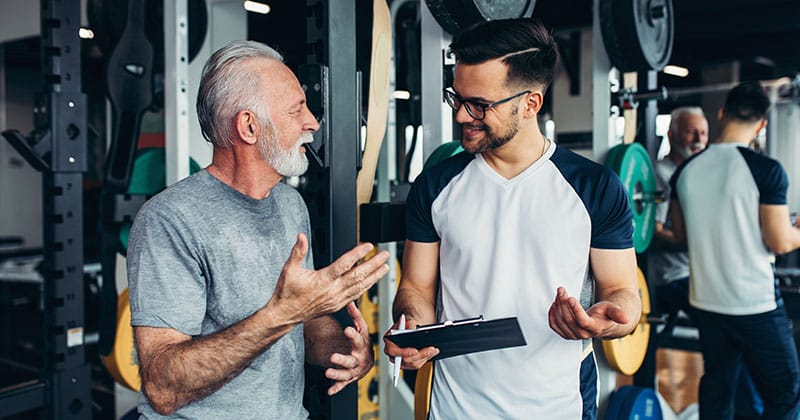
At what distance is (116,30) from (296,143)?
1.28 metres

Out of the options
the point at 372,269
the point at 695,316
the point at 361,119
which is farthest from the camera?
the point at 695,316

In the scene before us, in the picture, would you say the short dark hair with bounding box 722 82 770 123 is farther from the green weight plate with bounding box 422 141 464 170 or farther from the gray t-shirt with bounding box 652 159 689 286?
the green weight plate with bounding box 422 141 464 170

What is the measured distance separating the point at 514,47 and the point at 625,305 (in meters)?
0.61

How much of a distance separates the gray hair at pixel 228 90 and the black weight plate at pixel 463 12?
→ 2.06 feet

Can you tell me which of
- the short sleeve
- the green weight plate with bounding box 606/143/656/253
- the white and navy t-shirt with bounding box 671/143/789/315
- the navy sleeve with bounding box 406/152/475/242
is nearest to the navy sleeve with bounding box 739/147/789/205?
the white and navy t-shirt with bounding box 671/143/789/315

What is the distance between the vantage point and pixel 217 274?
1296mm

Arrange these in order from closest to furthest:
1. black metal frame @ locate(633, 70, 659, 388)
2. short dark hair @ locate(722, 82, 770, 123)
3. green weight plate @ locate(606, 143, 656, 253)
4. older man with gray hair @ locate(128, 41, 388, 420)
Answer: older man with gray hair @ locate(128, 41, 388, 420) → green weight plate @ locate(606, 143, 656, 253) → short dark hair @ locate(722, 82, 770, 123) → black metal frame @ locate(633, 70, 659, 388)

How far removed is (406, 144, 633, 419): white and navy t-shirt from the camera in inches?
59.3

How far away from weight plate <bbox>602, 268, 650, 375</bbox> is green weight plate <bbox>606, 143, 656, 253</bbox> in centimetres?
18

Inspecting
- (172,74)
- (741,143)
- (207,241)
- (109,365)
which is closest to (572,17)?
(741,143)

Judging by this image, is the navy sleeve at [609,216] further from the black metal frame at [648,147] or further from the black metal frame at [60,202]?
the black metal frame at [60,202]

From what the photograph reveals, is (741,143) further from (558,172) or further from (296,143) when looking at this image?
(296,143)

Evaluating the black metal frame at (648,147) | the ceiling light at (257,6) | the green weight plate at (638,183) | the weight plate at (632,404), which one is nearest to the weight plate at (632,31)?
the black metal frame at (648,147)

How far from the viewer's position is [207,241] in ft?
4.23
